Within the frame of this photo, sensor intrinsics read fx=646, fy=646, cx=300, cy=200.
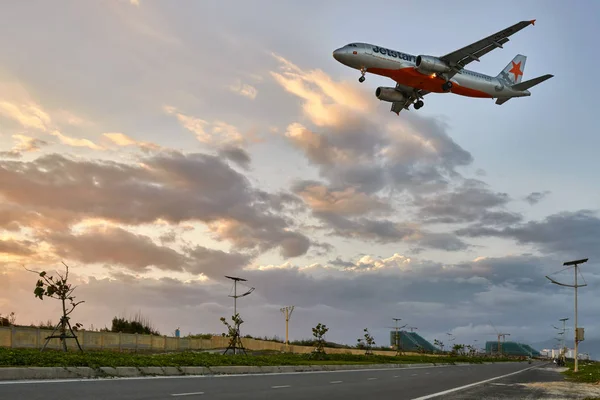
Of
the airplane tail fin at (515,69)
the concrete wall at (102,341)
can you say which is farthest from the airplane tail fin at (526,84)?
the concrete wall at (102,341)

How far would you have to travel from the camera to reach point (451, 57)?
44812 mm

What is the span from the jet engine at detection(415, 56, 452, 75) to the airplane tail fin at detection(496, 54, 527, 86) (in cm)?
2397

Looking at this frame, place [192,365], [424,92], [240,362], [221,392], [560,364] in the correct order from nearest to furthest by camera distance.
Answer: [221,392], [192,365], [240,362], [424,92], [560,364]

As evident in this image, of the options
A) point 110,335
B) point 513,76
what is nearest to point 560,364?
point 513,76

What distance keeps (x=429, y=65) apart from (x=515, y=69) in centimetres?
2768

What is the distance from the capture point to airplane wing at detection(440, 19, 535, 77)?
141 feet

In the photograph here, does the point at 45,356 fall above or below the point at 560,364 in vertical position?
above

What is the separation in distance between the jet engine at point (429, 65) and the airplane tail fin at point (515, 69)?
78.6ft

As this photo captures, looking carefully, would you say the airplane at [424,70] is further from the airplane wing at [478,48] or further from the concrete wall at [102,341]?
the concrete wall at [102,341]

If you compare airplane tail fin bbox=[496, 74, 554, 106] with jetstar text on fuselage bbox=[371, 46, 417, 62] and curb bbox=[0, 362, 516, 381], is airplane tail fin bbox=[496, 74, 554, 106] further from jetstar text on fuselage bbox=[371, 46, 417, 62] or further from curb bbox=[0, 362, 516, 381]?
curb bbox=[0, 362, 516, 381]

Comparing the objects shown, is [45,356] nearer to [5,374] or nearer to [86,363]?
[86,363]

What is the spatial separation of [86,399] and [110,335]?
35.9m

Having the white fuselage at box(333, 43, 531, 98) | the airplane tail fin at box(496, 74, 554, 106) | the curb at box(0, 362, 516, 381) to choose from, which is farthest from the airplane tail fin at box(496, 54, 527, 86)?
the curb at box(0, 362, 516, 381)

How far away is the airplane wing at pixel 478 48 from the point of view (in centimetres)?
4312
